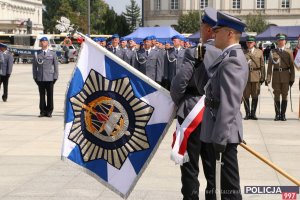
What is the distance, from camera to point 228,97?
4.70 meters

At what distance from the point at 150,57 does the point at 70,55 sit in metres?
41.1

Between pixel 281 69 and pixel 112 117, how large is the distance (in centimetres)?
884

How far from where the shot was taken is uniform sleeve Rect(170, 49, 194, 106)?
18.0ft

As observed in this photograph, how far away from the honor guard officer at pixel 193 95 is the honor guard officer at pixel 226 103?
358 mm

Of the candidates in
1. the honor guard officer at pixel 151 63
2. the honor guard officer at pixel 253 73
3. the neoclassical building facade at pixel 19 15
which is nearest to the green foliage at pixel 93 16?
the neoclassical building facade at pixel 19 15

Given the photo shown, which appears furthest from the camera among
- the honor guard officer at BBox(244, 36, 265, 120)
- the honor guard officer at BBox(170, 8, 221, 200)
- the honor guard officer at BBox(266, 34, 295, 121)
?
the honor guard officer at BBox(244, 36, 265, 120)

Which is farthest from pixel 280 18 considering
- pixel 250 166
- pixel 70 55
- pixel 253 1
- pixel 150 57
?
pixel 250 166

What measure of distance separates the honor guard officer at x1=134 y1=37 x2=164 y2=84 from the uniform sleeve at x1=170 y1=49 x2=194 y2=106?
35.3 feet

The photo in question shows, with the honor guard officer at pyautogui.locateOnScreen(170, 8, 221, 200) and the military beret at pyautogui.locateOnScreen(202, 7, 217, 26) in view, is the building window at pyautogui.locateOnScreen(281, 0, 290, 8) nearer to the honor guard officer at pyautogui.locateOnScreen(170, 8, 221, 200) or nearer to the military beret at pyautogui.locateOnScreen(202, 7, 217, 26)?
the honor guard officer at pyautogui.locateOnScreen(170, 8, 221, 200)

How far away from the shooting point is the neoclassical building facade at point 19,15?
104 metres

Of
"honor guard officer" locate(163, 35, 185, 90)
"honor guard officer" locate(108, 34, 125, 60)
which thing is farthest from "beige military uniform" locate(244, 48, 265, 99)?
"honor guard officer" locate(108, 34, 125, 60)

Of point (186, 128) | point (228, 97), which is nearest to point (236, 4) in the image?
point (186, 128)

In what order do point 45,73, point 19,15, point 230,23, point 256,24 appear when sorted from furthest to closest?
1. point 19,15
2. point 256,24
3. point 45,73
4. point 230,23

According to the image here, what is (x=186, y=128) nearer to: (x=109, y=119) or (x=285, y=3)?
(x=109, y=119)
